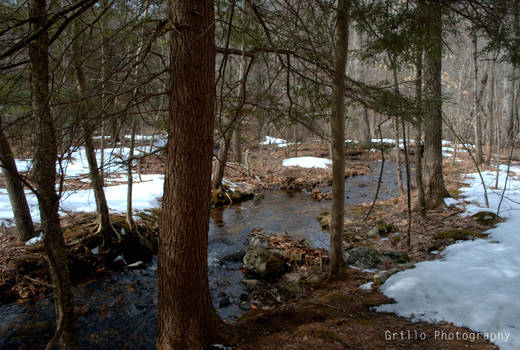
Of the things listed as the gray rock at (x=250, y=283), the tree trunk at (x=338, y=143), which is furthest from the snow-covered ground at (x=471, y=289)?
the gray rock at (x=250, y=283)

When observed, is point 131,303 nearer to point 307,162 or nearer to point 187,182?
point 187,182

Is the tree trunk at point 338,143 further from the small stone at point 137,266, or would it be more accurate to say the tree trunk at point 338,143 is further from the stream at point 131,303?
the small stone at point 137,266

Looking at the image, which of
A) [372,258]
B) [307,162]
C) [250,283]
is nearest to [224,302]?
[250,283]

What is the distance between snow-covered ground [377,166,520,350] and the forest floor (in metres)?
0.15

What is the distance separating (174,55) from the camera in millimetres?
2426

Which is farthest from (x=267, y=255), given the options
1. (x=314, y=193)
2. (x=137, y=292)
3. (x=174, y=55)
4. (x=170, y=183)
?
(x=314, y=193)

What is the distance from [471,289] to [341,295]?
59.9 inches

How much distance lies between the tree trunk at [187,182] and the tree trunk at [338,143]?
2.09m

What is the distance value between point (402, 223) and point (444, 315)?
178 inches

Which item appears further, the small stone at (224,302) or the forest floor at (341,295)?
the small stone at (224,302)

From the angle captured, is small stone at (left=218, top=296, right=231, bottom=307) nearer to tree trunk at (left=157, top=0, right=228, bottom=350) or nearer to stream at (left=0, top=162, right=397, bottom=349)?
stream at (left=0, top=162, right=397, bottom=349)

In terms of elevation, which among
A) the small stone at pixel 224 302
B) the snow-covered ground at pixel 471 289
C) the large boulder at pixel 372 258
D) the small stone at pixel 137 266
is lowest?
the small stone at pixel 224 302

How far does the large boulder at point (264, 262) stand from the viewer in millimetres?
5672

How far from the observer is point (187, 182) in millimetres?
2500
